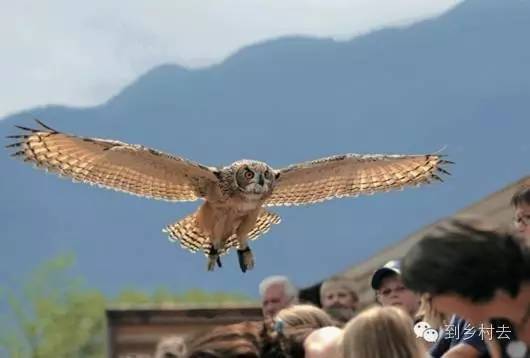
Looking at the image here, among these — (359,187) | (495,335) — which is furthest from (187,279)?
(495,335)

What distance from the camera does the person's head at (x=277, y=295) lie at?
3.49 metres

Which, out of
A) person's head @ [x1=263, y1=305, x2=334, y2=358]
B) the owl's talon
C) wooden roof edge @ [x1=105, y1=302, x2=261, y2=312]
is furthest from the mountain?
person's head @ [x1=263, y1=305, x2=334, y2=358]

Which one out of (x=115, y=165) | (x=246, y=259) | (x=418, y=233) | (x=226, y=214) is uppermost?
(x=115, y=165)

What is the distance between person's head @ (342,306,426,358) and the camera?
1879 mm

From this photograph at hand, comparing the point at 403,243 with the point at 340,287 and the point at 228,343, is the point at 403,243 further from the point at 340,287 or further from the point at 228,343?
the point at 228,343

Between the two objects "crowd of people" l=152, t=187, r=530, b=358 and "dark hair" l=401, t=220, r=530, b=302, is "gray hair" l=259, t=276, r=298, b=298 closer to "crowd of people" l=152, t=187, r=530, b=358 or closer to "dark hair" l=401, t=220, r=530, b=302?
"crowd of people" l=152, t=187, r=530, b=358

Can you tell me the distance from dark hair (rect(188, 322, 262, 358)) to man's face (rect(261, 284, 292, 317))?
1553 mm

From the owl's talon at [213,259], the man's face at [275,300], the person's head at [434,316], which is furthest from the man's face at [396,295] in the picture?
the owl's talon at [213,259]

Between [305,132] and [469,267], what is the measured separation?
41.7 m

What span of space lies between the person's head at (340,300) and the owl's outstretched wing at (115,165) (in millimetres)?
2682

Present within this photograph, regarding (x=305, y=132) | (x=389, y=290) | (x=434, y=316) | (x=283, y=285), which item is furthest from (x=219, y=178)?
(x=305, y=132)

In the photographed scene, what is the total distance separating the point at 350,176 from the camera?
260 inches

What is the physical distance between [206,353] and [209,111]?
45.6 meters

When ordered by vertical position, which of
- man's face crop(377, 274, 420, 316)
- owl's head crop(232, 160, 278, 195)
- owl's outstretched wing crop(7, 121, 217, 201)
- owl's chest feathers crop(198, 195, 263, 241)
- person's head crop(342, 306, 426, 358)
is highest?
owl's outstretched wing crop(7, 121, 217, 201)
